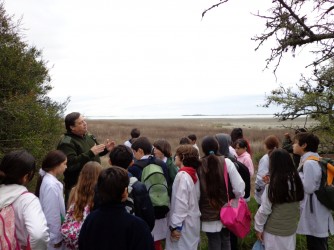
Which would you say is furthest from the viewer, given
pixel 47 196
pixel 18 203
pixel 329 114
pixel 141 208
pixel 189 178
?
pixel 329 114

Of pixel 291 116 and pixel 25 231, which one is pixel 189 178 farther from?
pixel 291 116

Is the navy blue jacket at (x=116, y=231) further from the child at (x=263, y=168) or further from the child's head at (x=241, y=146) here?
the child's head at (x=241, y=146)

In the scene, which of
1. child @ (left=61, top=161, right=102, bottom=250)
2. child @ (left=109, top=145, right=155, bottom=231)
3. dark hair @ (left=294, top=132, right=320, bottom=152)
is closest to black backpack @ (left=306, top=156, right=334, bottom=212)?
dark hair @ (left=294, top=132, right=320, bottom=152)

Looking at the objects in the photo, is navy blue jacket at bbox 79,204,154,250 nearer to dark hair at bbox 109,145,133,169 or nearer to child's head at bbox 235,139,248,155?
dark hair at bbox 109,145,133,169

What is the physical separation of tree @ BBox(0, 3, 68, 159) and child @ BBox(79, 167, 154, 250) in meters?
4.08

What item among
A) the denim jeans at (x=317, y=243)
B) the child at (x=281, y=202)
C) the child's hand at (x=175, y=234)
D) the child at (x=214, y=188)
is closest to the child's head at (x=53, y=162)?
the child's hand at (x=175, y=234)

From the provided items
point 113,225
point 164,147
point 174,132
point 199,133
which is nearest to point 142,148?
point 164,147

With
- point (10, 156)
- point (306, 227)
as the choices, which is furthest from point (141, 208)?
point (306, 227)

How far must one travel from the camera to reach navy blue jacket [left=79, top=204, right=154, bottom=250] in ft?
7.01

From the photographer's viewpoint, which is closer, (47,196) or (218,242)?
(47,196)

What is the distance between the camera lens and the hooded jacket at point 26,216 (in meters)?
2.39

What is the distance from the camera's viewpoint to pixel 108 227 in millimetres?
2162

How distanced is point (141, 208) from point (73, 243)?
Result: 78cm

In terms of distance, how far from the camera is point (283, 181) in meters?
3.40
